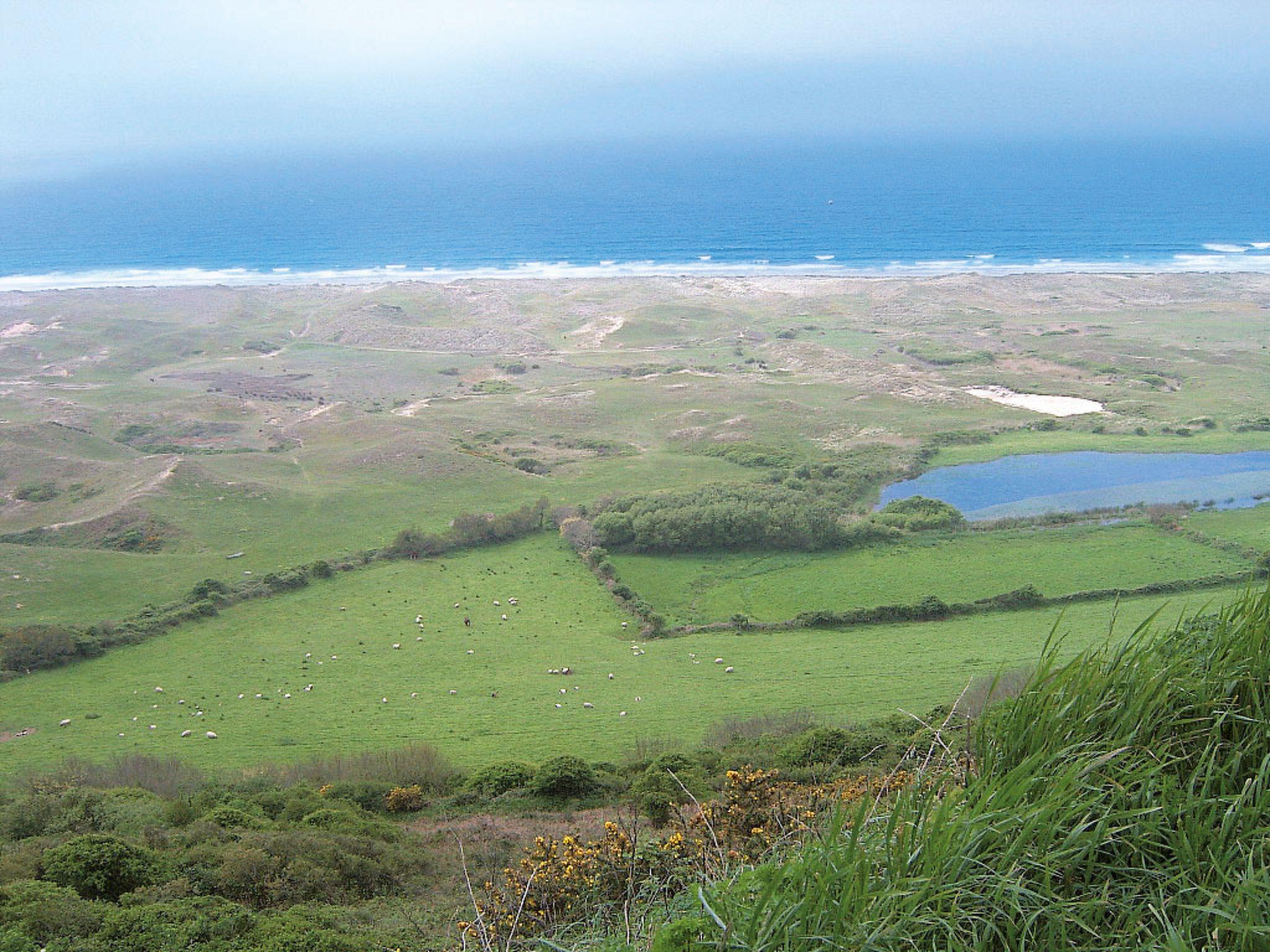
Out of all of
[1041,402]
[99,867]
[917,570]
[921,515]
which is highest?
[1041,402]

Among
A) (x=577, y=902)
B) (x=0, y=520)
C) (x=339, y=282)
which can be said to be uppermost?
(x=339, y=282)

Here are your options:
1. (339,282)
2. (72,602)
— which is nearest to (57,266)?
(339,282)

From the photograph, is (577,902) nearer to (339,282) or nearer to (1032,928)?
(1032,928)

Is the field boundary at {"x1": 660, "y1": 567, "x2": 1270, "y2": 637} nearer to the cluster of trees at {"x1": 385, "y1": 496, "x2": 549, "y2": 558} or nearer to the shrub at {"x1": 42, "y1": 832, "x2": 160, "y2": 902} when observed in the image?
the cluster of trees at {"x1": 385, "y1": 496, "x2": 549, "y2": 558}

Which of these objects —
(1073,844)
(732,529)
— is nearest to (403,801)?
(1073,844)

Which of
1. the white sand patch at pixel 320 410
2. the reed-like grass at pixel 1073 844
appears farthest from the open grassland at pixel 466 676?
the white sand patch at pixel 320 410

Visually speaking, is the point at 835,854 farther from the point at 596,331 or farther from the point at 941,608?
the point at 596,331
